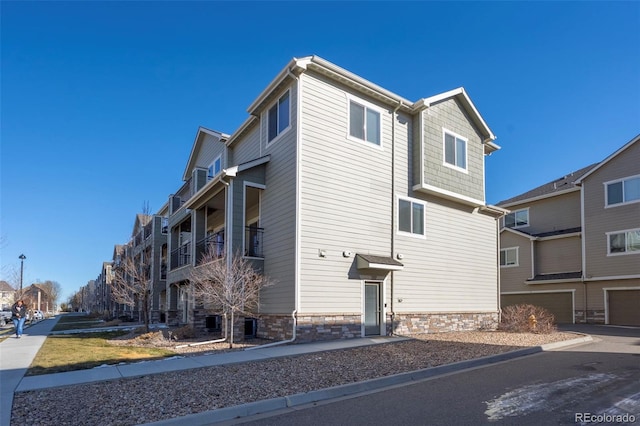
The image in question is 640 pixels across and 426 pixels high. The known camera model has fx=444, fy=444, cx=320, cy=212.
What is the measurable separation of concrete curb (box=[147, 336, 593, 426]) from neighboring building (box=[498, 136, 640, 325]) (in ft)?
56.4

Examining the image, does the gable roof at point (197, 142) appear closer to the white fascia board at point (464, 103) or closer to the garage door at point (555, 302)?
the white fascia board at point (464, 103)

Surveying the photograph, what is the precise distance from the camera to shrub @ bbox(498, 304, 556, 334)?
1647cm

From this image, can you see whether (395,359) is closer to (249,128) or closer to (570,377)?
(570,377)

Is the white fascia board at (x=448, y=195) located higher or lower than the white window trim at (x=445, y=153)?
lower

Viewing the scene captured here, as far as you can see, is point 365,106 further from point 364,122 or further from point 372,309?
point 372,309

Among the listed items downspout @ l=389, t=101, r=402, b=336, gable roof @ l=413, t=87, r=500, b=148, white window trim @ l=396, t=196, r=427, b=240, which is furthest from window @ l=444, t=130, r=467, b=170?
downspout @ l=389, t=101, r=402, b=336

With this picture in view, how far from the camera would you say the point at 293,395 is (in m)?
7.11

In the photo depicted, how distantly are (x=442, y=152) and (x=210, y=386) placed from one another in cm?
1301

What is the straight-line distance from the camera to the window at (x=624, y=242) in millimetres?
23234

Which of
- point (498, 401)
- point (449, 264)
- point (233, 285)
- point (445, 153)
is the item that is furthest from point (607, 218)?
point (498, 401)

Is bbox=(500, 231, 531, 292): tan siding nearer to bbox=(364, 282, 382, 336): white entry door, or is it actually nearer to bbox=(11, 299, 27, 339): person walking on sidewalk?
bbox=(364, 282, 382, 336): white entry door

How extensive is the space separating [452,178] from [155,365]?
1279 centimetres

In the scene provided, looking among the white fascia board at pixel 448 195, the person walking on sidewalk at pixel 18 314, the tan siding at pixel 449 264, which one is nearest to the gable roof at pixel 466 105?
the white fascia board at pixel 448 195

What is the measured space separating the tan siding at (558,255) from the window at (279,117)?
20.9 m
